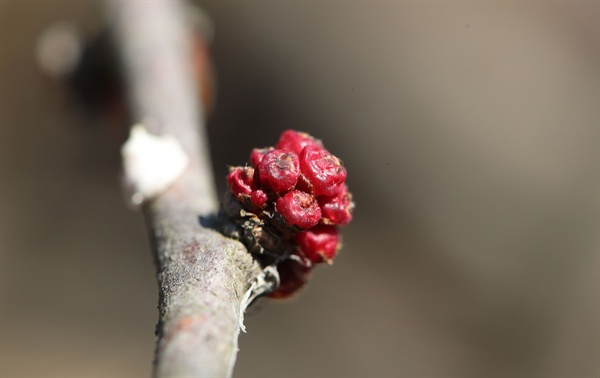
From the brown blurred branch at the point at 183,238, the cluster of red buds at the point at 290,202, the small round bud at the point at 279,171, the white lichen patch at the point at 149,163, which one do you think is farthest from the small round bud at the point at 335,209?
the white lichen patch at the point at 149,163

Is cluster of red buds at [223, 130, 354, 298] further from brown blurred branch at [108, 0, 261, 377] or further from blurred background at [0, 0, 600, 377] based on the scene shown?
blurred background at [0, 0, 600, 377]

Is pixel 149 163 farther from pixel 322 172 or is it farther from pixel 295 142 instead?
pixel 322 172

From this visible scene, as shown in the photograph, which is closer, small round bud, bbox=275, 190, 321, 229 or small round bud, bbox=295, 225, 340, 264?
small round bud, bbox=275, 190, 321, 229

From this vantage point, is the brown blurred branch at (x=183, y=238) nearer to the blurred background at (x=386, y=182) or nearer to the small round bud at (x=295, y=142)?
the small round bud at (x=295, y=142)

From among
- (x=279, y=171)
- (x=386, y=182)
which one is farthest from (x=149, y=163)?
(x=386, y=182)

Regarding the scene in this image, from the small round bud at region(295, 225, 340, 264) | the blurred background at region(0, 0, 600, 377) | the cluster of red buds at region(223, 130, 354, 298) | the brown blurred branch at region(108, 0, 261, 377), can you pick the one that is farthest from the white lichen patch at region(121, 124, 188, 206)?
the blurred background at region(0, 0, 600, 377)

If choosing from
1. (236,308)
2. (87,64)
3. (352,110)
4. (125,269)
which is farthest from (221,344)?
(125,269)
